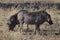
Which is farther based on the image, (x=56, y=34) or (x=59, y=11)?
(x=59, y=11)

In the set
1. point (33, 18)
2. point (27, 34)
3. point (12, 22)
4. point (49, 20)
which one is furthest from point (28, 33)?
point (49, 20)

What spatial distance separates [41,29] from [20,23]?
723mm

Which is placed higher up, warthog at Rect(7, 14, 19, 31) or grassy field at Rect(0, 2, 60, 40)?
warthog at Rect(7, 14, 19, 31)

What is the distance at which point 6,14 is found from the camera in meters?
12.9

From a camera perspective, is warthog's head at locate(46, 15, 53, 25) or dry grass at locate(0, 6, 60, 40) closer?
dry grass at locate(0, 6, 60, 40)

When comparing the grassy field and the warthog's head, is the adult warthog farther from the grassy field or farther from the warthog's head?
the grassy field

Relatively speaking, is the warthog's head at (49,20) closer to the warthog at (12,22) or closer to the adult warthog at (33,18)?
the adult warthog at (33,18)

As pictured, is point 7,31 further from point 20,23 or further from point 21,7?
point 21,7

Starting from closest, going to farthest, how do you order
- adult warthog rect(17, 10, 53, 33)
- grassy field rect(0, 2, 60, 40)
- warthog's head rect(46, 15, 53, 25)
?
grassy field rect(0, 2, 60, 40)
adult warthog rect(17, 10, 53, 33)
warthog's head rect(46, 15, 53, 25)

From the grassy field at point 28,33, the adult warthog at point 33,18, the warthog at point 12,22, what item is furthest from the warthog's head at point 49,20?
the warthog at point 12,22

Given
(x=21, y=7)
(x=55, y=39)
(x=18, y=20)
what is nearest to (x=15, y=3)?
(x=21, y=7)

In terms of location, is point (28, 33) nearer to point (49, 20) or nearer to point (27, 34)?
point (27, 34)

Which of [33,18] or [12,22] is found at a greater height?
[33,18]

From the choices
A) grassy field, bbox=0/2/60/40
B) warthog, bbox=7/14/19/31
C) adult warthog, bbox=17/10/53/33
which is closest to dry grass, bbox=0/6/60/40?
grassy field, bbox=0/2/60/40
